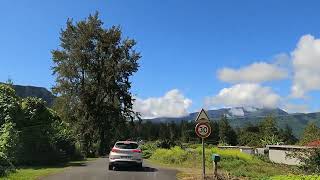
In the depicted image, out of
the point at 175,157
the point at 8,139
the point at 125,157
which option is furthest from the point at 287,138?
the point at 8,139

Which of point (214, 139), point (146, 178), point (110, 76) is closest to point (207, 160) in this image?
point (146, 178)

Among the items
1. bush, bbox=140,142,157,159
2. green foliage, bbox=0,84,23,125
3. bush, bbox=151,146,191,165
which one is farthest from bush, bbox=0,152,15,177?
bush, bbox=140,142,157,159

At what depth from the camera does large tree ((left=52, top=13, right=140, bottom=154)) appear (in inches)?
2371

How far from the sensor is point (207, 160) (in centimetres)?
3266

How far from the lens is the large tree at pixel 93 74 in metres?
60.2

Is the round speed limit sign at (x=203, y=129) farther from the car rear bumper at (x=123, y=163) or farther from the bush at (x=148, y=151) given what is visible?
the bush at (x=148, y=151)

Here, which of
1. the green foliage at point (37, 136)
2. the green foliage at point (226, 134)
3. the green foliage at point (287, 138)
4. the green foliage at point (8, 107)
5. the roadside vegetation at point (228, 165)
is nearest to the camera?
the roadside vegetation at point (228, 165)

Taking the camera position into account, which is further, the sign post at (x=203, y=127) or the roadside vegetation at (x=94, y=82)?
the roadside vegetation at (x=94, y=82)

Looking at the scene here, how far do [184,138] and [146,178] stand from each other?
363 ft

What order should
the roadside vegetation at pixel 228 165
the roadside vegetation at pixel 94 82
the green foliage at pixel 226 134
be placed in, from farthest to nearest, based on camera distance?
the green foliage at pixel 226 134
the roadside vegetation at pixel 94 82
the roadside vegetation at pixel 228 165

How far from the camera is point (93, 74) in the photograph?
61.2 metres

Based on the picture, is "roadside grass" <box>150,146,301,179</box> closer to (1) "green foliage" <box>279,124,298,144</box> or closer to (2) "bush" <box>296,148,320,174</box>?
(2) "bush" <box>296,148,320,174</box>

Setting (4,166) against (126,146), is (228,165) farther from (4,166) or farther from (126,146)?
(4,166)

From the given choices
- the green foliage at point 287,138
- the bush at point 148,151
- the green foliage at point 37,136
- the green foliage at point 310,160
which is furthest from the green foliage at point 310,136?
the green foliage at point 37,136
